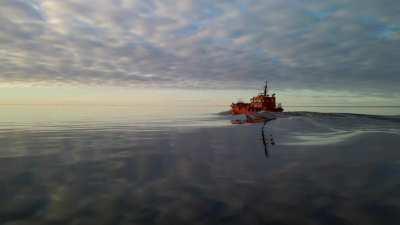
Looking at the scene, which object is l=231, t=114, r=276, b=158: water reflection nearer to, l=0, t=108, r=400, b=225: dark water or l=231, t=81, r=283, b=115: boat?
l=0, t=108, r=400, b=225: dark water

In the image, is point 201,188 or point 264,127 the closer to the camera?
point 201,188

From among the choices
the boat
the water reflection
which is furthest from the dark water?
the boat

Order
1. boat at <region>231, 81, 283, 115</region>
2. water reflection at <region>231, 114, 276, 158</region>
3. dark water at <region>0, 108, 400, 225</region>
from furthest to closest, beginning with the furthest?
boat at <region>231, 81, 283, 115</region> → water reflection at <region>231, 114, 276, 158</region> → dark water at <region>0, 108, 400, 225</region>

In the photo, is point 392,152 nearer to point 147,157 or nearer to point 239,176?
point 239,176

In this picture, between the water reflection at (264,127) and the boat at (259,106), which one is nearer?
the water reflection at (264,127)

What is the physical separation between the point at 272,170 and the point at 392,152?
7991 mm

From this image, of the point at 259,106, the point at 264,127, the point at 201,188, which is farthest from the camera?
the point at 259,106

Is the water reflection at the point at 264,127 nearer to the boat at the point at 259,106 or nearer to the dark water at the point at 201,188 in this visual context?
the dark water at the point at 201,188

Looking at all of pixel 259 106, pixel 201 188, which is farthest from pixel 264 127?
pixel 259 106

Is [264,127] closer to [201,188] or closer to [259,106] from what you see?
[201,188]

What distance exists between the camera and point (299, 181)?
7.72 metres

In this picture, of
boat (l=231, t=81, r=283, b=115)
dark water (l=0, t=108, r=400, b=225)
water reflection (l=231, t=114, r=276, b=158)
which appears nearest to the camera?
dark water (l=0, t=108, r=400, b=225)

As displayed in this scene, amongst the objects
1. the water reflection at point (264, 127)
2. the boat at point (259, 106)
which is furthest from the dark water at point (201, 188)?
the boat at point (259, 106)

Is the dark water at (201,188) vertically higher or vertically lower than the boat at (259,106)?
lower
